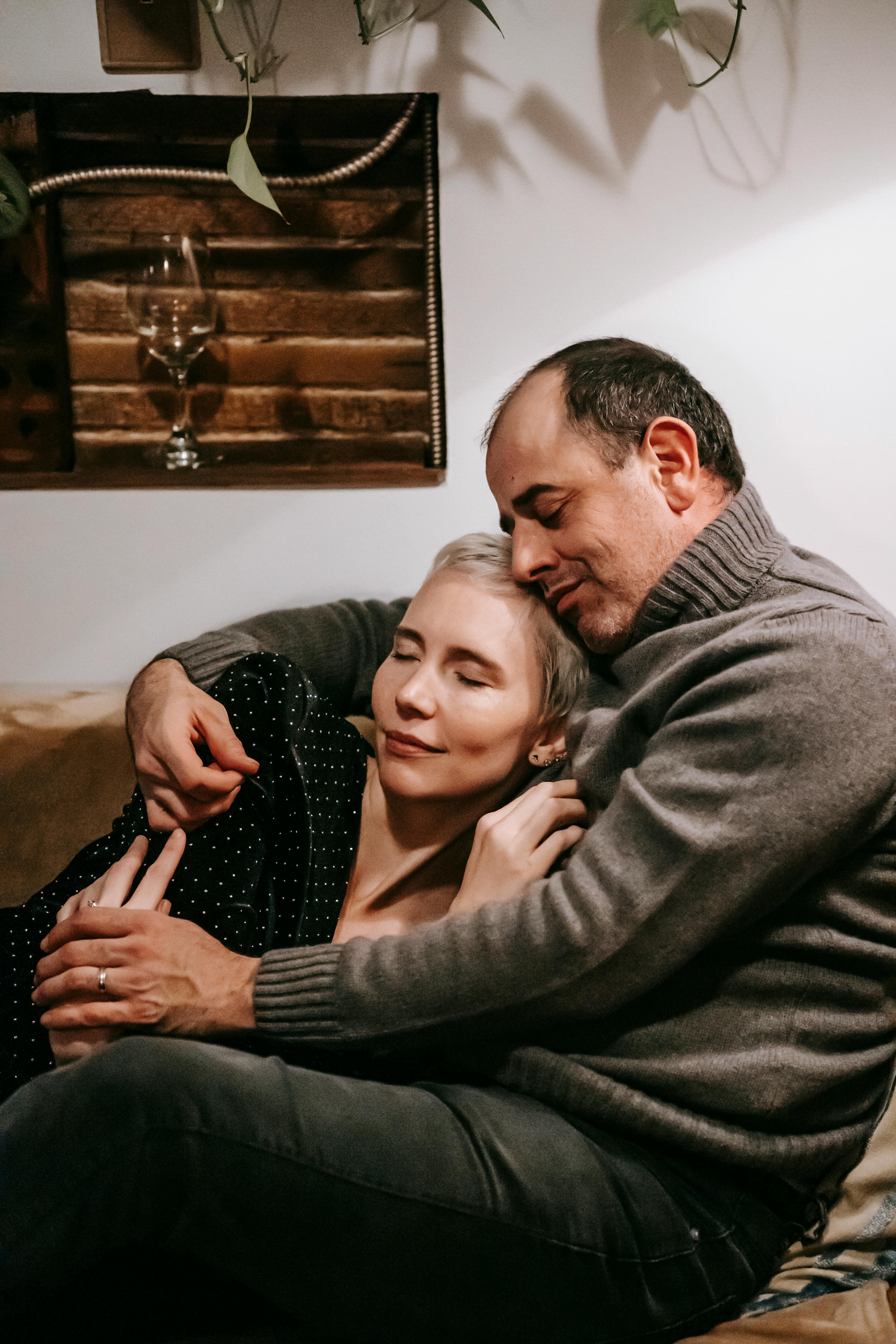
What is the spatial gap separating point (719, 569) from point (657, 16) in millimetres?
1071

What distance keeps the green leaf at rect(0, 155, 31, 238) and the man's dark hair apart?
3.22 ft

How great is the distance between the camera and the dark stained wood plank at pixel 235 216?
67.6 inches

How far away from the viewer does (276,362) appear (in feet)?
5.81

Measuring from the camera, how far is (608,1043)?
3.57 feet

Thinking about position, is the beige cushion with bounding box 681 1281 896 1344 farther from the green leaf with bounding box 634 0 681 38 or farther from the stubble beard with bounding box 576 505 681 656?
the green leaf with bounding box 634 0 681 38

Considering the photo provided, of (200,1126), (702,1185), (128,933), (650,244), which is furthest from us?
(650,244)

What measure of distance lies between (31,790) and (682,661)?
3.73 ft

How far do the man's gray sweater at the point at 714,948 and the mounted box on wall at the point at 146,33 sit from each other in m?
1.41

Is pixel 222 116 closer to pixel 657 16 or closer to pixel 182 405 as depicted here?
pixel 182 405

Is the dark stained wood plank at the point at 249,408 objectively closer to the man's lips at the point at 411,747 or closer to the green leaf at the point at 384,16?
the green leaf at the point at 384,16

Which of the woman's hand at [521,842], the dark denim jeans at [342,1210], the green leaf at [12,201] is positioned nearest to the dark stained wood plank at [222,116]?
the green leaf at [12,201]

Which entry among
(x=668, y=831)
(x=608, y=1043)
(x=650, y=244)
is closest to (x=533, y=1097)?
(x=608, y=1043)

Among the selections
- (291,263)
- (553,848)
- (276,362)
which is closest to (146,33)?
(291,263)

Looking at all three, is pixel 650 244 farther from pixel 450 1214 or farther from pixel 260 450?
pixel 450 1214
